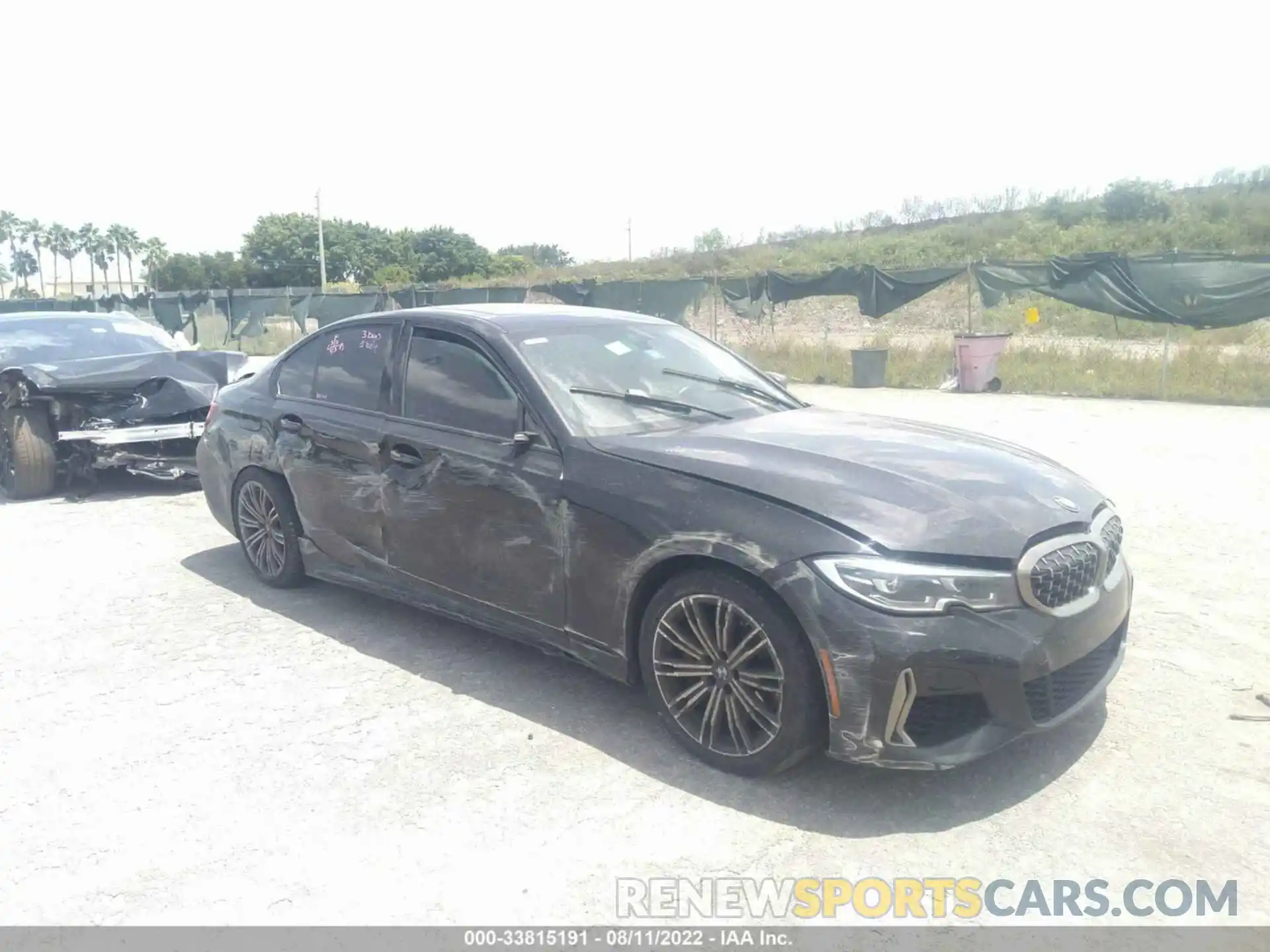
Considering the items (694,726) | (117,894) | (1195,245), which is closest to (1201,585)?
(694,726)

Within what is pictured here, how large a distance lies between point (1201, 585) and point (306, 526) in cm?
481

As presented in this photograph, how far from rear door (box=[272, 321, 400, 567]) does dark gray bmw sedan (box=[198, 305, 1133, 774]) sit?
17mm

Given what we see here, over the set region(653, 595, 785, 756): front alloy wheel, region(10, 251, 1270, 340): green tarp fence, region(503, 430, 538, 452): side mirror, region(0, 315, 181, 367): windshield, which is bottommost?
region(653, 595, 785, 756): front alloy wheel

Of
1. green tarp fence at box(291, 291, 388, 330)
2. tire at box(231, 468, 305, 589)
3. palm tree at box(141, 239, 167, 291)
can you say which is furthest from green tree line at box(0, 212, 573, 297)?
tire at box(231, 468, 305, 589)

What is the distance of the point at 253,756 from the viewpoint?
12.3 feet

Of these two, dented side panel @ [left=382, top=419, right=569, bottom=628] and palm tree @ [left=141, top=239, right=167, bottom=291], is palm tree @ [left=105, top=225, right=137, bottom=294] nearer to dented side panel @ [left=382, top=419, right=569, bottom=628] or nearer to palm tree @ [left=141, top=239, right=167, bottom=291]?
palm tree @ [left=141, top=239, right=167, bottom=291]

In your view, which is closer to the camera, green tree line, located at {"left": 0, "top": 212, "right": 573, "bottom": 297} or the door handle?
the door handle

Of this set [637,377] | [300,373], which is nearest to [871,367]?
[300,373]

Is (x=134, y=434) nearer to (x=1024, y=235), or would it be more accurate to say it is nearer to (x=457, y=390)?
(x=457, y=390)

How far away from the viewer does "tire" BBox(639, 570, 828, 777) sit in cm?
321

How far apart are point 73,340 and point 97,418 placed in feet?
4.62

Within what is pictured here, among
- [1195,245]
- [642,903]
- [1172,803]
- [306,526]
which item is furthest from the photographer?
[1195,245]

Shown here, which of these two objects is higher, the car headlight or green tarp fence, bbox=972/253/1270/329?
green tarp fence, bbox=972/253/1270/329
